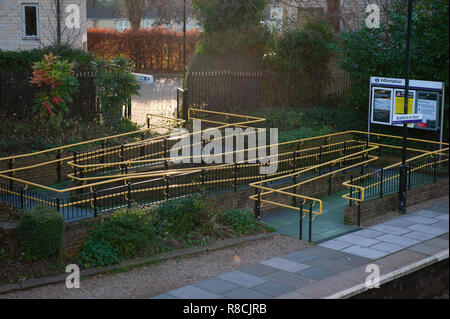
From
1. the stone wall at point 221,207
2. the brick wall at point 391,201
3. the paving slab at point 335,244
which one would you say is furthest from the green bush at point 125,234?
the brick wall at point 391,201

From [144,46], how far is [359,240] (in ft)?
104

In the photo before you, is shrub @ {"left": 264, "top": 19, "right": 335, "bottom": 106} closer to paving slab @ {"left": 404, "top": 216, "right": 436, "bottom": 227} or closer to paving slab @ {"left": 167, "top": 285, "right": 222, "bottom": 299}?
paving slab @ {"left": 404, "top": 216, "right": 436, "bottom": 227}

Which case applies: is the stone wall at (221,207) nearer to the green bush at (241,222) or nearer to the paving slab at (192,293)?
the green bush at (241,222)

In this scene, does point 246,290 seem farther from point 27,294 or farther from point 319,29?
point 319,29

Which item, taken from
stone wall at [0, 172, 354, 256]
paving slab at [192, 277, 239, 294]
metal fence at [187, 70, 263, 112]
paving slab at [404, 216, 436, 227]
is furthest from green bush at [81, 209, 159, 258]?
metal fence at [187, 70, 263, 112]

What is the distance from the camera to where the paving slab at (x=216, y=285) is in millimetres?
10711

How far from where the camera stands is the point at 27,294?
10414 millimetres

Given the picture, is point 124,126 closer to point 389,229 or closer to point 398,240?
point 389,229

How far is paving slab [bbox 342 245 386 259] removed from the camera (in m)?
12.8

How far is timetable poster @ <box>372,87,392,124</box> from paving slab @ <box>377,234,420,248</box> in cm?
805

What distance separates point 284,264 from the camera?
12.2 m

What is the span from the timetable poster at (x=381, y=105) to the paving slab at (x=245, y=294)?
40.7 feet

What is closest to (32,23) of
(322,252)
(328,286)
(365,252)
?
(322,252)

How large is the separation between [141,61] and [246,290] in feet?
113
